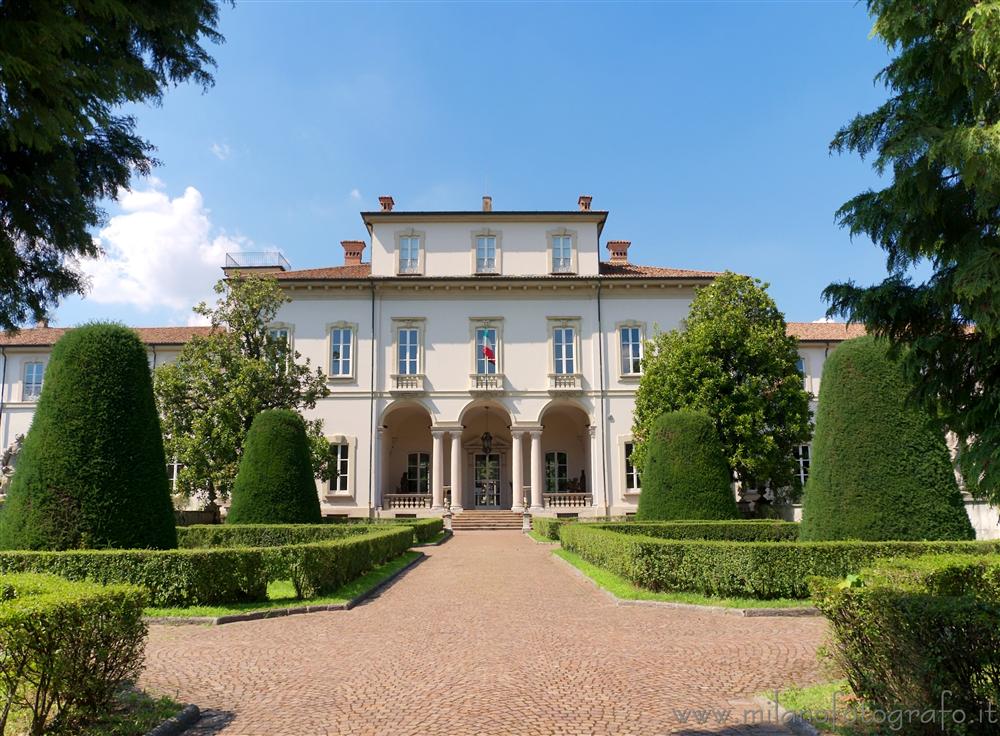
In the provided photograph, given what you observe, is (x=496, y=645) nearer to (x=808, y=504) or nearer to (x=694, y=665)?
(x=694, y=665)

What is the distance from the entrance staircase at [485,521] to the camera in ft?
99.6

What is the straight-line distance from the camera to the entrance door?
35750 millimetres

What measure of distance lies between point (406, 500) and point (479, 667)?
2652 cm

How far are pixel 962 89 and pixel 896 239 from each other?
140cm

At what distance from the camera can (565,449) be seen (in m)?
36.3

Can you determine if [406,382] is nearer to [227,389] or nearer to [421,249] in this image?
[421,249]

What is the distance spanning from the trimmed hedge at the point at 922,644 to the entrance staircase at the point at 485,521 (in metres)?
25.0

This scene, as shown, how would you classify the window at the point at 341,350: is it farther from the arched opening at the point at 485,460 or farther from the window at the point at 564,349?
the window at the point at 564,349

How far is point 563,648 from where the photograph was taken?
7797mm

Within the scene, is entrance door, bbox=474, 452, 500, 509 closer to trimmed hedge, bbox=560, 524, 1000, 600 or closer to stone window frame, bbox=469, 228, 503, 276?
stone window frame, bbox=469, 228, 503, 276

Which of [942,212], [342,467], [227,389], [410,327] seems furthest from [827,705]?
[410,327]

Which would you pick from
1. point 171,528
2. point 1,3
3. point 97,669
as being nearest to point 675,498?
point 171,528

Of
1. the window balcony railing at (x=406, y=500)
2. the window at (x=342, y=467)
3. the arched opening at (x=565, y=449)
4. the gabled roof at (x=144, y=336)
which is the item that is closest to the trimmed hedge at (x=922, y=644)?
the window balcony railing at (x=406, y=500)

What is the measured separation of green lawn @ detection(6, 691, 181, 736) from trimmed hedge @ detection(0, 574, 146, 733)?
5 centimetres
